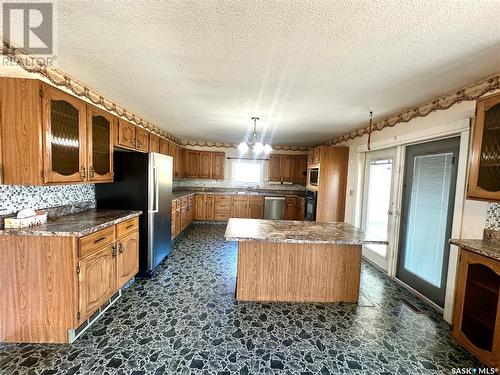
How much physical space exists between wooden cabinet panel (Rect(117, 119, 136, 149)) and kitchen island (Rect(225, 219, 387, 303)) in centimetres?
184

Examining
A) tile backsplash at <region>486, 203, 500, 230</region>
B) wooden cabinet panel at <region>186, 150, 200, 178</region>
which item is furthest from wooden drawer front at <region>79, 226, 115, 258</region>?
wooden cabinet panel at <region>186, 150, 200, 178</region>

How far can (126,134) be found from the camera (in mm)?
2998

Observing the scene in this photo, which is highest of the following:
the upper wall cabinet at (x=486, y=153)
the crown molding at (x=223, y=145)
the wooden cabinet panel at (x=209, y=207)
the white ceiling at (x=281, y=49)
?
the white ceiling at (x=281, y=49)

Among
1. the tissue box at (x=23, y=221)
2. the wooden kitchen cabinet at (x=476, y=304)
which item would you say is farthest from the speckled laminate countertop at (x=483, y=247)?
the tissue box at (x=23, y=221)

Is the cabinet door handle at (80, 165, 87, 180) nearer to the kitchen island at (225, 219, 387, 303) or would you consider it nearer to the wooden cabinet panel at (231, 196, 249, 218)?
the kitchen island at (225, 219, 387, 303)

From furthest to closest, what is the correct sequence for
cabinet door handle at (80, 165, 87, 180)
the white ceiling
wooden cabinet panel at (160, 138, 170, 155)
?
wooden cabinet panel at (160, 138, 170, 155)
cabinet door handle at (80, 165, 87, 180)
the white ceiling

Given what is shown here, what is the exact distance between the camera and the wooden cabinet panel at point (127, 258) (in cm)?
244

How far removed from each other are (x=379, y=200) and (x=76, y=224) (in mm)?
4119

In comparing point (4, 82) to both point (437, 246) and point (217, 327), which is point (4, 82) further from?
point (437, 246)

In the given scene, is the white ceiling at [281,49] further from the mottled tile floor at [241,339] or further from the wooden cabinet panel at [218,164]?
the wooden cabinet panel at [218,164]

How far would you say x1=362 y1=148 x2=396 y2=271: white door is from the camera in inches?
133

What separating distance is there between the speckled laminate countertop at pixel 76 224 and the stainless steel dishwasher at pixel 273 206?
3.85 metres

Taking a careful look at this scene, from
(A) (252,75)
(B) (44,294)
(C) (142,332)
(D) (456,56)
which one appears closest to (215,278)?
(C) (142,332)

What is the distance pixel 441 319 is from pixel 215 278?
259 centimetres
